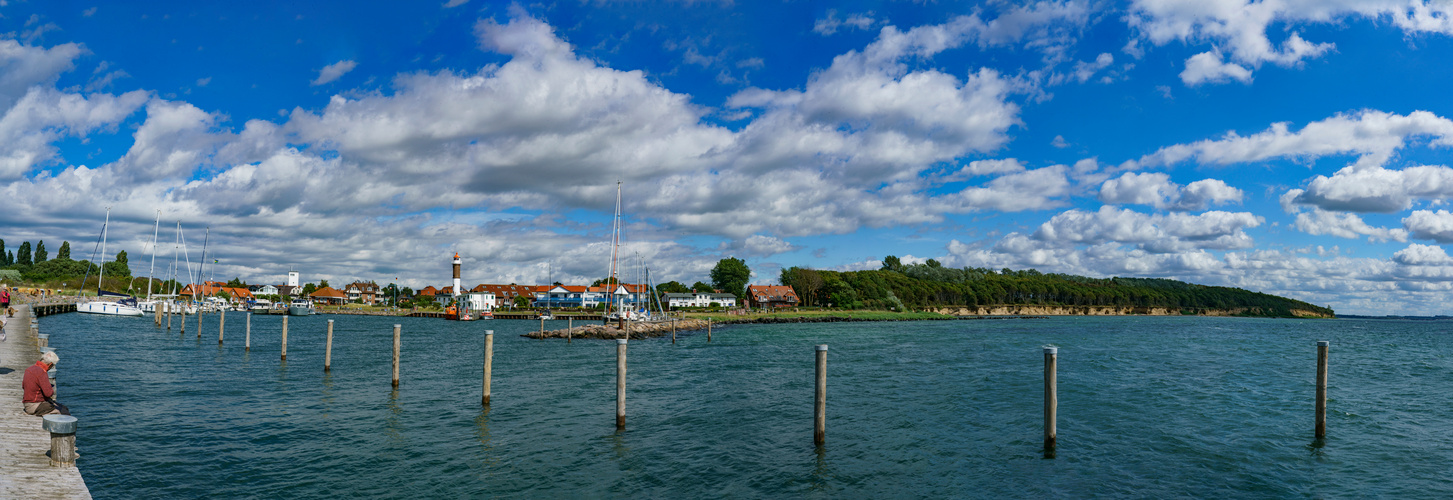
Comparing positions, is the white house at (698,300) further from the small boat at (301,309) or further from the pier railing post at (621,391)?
the pier railing post at (621,391)

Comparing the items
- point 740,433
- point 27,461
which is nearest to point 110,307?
point 27,461

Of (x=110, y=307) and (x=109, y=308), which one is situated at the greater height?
(x=110, y=307)

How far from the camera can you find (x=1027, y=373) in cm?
3547

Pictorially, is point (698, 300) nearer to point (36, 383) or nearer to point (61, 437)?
point (36, 383)

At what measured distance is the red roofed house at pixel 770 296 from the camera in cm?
16750

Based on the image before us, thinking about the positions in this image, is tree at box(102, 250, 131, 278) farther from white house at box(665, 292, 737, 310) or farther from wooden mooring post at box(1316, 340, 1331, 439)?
wooden mooring post at box(1316, 340, 1331, 439)

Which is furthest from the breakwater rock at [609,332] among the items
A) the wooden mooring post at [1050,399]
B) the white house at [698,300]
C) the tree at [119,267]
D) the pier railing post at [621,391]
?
the tree at [119,267]

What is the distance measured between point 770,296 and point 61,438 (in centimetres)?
15925

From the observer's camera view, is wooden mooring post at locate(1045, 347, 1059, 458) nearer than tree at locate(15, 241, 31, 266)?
Yes

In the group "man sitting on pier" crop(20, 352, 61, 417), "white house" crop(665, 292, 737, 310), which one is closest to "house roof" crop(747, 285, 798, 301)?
"white house" crop(665, 292, 737, 310)

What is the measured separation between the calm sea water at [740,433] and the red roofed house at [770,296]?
426ft

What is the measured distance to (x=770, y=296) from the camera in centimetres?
16912

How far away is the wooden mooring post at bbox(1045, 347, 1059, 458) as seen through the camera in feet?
50.8

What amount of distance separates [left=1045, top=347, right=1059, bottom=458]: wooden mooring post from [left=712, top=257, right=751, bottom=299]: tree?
167858mm
